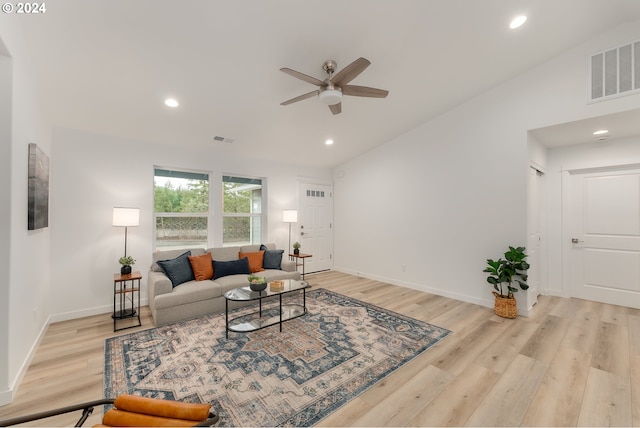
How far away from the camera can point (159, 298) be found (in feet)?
10.8

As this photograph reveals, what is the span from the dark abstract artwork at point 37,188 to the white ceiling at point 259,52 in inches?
32.4

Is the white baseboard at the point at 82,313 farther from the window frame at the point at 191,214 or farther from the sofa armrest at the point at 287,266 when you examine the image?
the sofa armrest at the point at 287,266

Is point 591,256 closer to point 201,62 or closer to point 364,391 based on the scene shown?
point 364,391

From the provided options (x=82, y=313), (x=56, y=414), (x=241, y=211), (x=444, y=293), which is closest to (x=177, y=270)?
(x=82, y=313)

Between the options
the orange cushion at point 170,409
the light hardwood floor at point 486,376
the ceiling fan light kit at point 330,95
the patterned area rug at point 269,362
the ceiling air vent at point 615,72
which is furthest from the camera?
the ceiling air vent at point 615,72

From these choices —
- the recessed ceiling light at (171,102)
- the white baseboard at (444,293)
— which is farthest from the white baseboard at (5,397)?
the white baseboard at (444,293)

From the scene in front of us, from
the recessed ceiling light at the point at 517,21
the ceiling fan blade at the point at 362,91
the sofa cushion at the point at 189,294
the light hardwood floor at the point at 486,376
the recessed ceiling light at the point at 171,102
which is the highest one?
the recessed ceiling light at the point at 517,21

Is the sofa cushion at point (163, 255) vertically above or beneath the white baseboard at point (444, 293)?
above

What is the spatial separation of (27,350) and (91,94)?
8.85 feet

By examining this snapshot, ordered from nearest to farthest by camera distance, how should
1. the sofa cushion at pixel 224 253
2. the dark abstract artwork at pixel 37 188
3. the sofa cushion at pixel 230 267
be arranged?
the dark abstract artwork at pixel 37 188 → the sofa cushion at pixel 230 267 → the sofa cushion at pixel 224 253

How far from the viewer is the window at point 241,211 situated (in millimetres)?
5027

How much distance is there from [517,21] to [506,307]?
135 inches

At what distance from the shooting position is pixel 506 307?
11.7 ft

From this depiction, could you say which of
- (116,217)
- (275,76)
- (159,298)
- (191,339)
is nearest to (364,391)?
(191,339)
